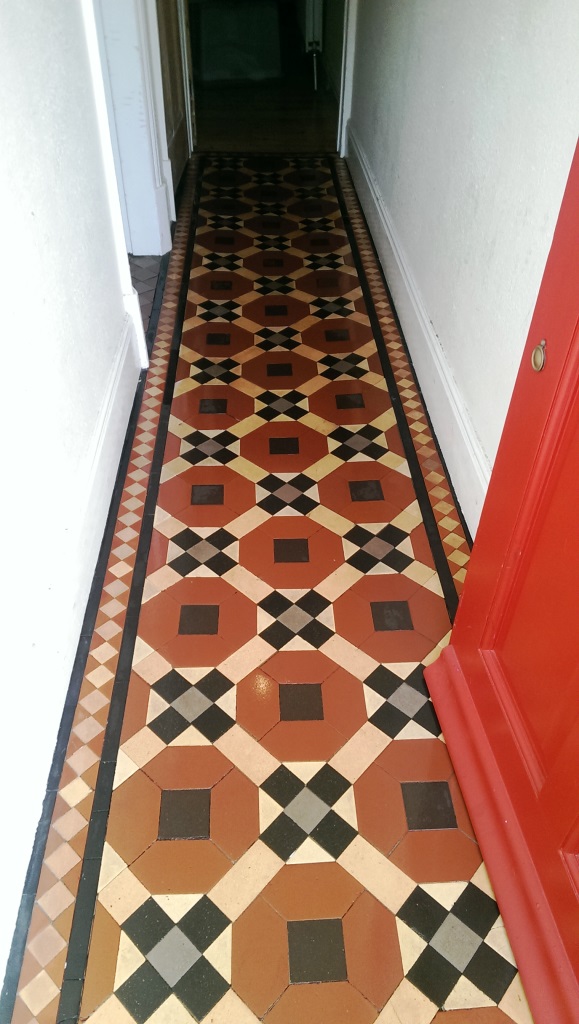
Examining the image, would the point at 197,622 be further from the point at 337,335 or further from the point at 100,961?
the point at 337,335

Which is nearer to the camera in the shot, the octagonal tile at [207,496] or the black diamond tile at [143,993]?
the black diamond tile at [143,993]

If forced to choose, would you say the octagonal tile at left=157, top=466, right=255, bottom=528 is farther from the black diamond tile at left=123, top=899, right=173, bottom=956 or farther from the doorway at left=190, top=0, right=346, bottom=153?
the doorway at left=190, top=0, right=346, bottom=153

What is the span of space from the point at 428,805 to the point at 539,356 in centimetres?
115

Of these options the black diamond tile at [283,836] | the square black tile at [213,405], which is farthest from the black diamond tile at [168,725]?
the square black tile at [213,405]

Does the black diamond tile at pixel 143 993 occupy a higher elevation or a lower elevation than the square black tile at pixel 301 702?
higher

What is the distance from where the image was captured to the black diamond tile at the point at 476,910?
65.2 inches

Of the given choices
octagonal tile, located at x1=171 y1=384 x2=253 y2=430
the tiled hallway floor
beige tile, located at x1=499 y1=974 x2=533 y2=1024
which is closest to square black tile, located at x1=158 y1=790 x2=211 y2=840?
the tiled hallway floor

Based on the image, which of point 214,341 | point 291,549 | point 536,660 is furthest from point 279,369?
point 536,660

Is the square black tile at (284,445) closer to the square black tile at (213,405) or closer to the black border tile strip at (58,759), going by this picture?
the square black tile at (213,405)

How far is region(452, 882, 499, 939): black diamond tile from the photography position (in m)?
1.66

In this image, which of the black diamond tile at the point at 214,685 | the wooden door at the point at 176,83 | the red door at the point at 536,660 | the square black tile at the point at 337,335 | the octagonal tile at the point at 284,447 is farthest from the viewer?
the wooden door at the point at 176,83

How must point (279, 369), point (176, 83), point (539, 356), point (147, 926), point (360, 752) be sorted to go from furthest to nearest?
1. point (176, 83)
2. point (279, 369)
3. point (360, 752)
4. point (147, 926)
5. point (539, 356)

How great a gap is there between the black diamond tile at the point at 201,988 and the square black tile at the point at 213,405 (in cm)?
211

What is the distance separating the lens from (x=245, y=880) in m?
1.72
